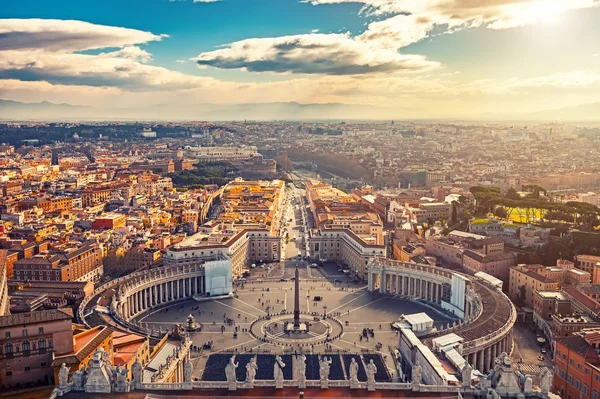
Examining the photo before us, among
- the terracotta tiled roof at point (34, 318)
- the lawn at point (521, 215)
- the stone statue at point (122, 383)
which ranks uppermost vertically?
the terracotta tiled roof at point (34, 318)

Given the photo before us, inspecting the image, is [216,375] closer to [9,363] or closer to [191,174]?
[9,363]

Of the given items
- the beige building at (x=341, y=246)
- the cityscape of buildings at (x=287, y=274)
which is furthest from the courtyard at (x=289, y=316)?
the beige building at (x=341, y=246)

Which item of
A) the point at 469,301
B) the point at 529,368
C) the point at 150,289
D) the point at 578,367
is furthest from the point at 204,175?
the point at 578,367

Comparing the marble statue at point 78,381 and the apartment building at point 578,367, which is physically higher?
the marble statue at point 78,381

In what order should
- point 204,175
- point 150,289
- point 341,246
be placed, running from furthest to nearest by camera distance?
point 204,175 < point 341,246 < point 150,289

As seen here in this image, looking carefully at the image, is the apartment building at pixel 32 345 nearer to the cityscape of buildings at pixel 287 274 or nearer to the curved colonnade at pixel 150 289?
the cityscape of buildings at pixel 287 274

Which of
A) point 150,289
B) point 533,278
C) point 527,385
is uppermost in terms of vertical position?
point 527,385

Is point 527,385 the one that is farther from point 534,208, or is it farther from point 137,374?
point 534,208
